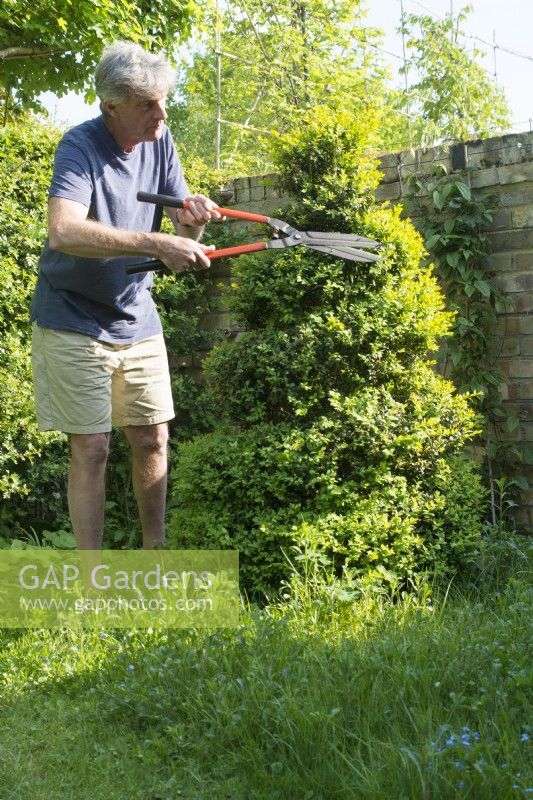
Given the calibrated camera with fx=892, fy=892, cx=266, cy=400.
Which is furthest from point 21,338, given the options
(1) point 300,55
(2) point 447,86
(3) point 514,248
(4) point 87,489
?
(2) point 447,86

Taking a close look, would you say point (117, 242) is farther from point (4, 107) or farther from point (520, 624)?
point (4, 107)

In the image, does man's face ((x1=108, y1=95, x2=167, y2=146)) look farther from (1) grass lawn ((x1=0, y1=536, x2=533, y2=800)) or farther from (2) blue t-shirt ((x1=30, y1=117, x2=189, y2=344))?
(1) grass lawn ((x1=0, y1=536, x2=533, y2=800))

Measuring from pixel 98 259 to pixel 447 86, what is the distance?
1109cm

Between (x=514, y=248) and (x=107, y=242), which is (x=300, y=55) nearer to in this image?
(x=514, y=248)

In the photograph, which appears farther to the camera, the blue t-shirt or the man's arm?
the blue t-shirt

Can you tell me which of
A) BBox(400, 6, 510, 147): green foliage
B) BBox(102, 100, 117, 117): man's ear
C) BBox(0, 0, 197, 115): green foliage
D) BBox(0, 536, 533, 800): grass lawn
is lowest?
BBox(0, 536, 533, 800): grass lawn

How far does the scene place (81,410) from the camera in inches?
130

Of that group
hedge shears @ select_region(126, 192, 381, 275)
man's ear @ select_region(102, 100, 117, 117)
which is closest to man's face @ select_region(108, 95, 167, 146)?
man's ear @ select_region(102, 100, 117, 117)

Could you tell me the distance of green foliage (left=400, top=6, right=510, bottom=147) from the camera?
12.8 m

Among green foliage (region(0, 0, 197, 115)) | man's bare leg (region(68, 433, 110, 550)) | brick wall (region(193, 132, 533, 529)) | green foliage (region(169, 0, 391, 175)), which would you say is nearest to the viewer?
man's bare leg (region(68, 433, 110, 550))

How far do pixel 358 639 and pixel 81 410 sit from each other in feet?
4.28

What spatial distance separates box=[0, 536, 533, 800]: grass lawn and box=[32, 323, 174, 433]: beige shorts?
79 cm

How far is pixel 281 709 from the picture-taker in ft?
7.38

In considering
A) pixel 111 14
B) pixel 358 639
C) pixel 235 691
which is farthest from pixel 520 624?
pixel 111 14
